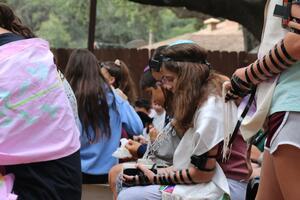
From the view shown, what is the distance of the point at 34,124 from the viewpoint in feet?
7.09

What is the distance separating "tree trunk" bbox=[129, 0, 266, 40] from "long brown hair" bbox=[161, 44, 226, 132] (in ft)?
19.6

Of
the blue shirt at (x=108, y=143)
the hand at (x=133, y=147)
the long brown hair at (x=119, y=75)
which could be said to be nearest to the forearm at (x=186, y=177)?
the hand at (x=133, y=147)

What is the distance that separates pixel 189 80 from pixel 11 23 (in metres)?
1.66

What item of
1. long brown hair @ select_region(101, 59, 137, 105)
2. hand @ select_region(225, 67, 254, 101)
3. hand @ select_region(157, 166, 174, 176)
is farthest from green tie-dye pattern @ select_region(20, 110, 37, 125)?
long brown hair @ select_region(101, 59, 137, 105)

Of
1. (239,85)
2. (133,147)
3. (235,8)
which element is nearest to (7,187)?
(239,85)

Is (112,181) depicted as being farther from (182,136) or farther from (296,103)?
(296,103)

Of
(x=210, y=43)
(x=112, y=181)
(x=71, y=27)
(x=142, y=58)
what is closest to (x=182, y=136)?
(x=112, y=181)

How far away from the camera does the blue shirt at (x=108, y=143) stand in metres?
5.10

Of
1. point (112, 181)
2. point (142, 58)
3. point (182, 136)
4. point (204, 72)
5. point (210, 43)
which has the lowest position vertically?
point (210, 43)

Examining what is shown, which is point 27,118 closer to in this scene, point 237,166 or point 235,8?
point 237,166

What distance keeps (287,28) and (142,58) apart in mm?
9742

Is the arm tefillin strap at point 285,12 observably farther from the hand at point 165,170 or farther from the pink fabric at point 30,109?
the hand at point 165,170

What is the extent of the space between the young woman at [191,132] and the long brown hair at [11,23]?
5.02 feet

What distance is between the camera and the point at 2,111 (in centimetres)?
213
